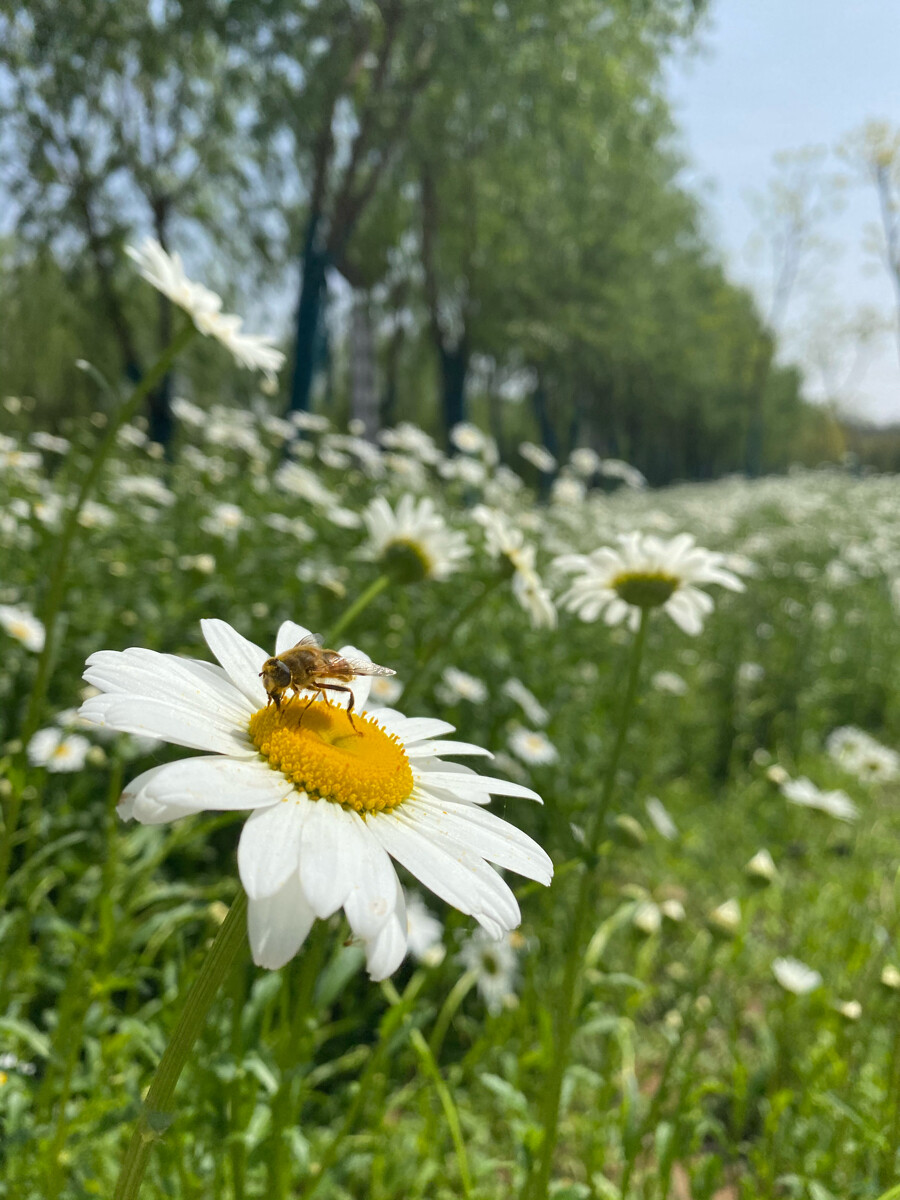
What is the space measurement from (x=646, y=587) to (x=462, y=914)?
0.67 meters

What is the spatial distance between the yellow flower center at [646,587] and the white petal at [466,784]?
83 centimetres

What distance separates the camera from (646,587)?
5.09 feet

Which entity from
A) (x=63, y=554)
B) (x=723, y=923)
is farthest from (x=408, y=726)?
(x=723, y=923)

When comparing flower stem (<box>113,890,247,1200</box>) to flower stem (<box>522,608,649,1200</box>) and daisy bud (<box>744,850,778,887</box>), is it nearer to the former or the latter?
flower stem (<box>522,608,649,1200</box>)

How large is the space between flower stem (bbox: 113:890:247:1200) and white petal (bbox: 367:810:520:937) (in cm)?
11

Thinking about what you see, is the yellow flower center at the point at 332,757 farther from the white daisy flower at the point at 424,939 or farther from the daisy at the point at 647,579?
the white daisy flower at the point at 424,939

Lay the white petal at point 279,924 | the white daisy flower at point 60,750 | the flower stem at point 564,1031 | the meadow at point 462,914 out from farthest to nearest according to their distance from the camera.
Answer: the white daisy flower at point 60,750 < the meadow at point 462,914 < the flower stem at point 564,1031 < the white petal at point 279,924

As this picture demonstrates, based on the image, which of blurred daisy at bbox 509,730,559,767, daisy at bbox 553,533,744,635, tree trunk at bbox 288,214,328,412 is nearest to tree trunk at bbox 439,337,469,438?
tree trunk at bbox 288,214,328,412

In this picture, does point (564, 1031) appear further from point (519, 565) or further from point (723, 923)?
point (519, 565)

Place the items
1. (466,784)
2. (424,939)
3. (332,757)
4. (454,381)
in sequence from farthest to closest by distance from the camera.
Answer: (454,381) → (424,939) → (466,784) → (332,757)

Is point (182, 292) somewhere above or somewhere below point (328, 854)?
above

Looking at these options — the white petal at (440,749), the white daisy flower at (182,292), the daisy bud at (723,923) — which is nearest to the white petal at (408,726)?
the white petal at (440,749)

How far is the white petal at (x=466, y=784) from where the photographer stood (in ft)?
2.41

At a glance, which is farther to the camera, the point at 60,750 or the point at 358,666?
the point at 60,750
